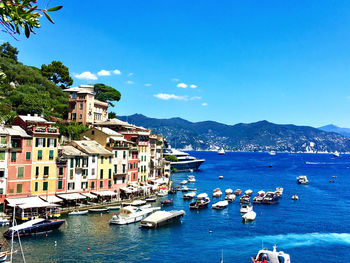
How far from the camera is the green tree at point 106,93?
429 ft

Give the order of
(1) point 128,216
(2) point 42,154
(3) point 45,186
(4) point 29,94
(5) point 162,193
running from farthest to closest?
1. (5) point 162,193
2. (4) point 29,94
3. (3) point 45,186
4. (2) point 42,154
5. (1) point 128,216

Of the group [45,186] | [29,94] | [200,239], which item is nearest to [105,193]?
[45,186]

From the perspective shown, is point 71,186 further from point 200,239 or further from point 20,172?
point 200,239

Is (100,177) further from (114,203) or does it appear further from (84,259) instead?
(84,259)

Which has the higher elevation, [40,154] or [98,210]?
[40,154]

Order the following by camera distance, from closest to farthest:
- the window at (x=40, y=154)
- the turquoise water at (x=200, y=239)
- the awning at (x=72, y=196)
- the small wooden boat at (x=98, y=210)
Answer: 1. the turquoise water at (x=200, y=239)
2. the window at (x=40, y=154)
3. the awning at (x=72, y=196)
4. the small wooden boat at (x=98, y=210)

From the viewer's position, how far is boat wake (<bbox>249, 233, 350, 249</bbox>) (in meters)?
52.7

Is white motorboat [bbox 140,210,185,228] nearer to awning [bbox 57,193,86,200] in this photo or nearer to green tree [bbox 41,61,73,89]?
awning [bbox 57,193,86,200]

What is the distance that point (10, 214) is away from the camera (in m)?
55.6

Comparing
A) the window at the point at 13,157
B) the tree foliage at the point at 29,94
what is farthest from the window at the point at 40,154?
the tree foliage at the point at 29,94

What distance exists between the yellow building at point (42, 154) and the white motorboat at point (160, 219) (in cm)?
2086

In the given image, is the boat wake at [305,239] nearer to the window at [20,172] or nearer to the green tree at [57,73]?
the window at [20,172]

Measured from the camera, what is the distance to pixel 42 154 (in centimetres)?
6262

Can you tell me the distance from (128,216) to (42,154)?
20.9 m
